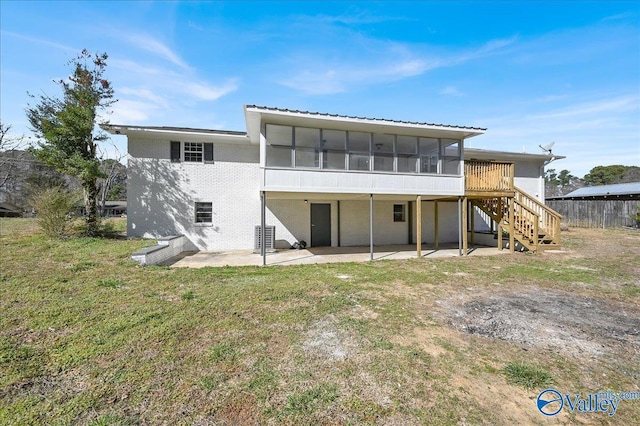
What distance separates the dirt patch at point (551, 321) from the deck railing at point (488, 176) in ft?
18.8

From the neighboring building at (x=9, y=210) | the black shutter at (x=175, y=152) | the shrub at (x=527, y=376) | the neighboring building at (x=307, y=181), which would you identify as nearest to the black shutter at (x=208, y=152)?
the neighboring building at (x=307, y=181)

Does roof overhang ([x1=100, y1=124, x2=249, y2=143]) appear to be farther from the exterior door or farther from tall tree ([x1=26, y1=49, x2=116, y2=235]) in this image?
the exterior door

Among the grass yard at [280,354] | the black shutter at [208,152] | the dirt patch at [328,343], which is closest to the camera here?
the grass yard at [280,354]

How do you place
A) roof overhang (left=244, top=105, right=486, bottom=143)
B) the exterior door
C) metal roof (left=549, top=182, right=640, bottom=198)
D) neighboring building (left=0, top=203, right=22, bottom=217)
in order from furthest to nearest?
neighboring building (left=0, top=203, right=22, bottom=217), metal roof (left=549, top=182, right=640, bottom=198), the exterior door, roof overhang (left=244, top=105, right=486, bottom=143)

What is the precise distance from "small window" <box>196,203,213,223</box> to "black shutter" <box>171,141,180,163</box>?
1.98 m

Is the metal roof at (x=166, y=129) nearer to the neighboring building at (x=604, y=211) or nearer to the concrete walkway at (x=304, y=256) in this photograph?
the concrete walkway at (x=304, y=256)

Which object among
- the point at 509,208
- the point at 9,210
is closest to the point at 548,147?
the point at 509,208

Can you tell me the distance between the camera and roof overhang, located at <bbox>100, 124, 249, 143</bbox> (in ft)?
32.8

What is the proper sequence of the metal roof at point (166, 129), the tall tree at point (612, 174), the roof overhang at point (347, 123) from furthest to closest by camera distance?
the tall tree at point (612, 174) < the metal roof at point (166, 129) < the roof overhang at point (347, 123)

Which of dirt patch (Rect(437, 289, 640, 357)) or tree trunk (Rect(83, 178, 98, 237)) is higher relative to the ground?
tree trunk (Rect(83, 178, 98, 237))

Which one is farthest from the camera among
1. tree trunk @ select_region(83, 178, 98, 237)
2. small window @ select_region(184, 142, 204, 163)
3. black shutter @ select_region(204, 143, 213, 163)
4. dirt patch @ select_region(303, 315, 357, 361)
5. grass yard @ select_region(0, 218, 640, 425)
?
black shutter @ select_region(204, 143, 213, 163)

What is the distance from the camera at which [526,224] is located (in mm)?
10953

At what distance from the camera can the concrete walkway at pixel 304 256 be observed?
28.5ft

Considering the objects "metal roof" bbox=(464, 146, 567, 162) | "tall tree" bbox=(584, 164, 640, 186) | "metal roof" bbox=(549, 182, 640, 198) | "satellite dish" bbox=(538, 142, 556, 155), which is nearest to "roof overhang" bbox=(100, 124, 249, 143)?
"metal roof" bbox=(464, 146, 567, 162)
